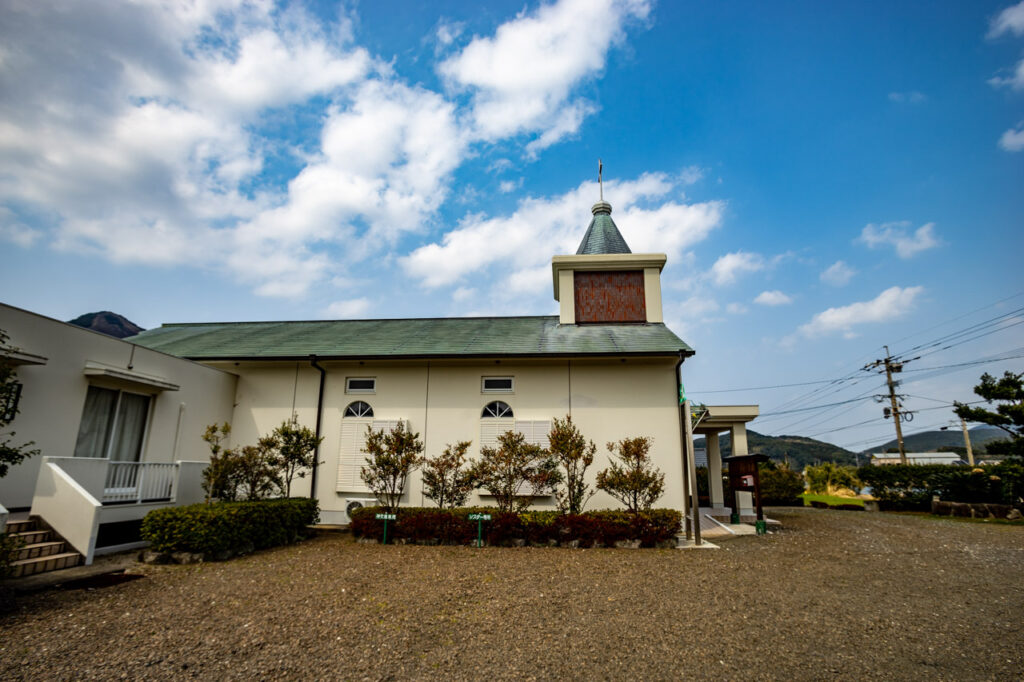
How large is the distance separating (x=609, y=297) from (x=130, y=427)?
11873mm

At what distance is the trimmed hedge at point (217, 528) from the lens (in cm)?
759

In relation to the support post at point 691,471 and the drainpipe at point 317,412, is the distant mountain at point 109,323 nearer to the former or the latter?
the drainpipe at point 317,412

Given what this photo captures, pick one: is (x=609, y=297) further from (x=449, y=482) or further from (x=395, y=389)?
(x=449, y=482)

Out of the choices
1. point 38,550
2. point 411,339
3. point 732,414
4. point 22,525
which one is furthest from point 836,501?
point 22,525

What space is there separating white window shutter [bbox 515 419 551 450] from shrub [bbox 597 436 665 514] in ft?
4.88

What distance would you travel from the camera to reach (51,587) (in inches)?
241

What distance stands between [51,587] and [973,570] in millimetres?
A: 13193

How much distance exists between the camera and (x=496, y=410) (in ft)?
39.2

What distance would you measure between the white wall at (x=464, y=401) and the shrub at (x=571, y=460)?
34 cm

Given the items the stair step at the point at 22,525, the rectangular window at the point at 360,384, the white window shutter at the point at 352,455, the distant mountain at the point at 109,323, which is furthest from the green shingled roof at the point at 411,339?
the distant mountain at the point at 109,323

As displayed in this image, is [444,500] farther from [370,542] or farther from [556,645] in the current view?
[556,645]

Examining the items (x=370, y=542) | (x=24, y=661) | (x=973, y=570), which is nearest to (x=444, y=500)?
(x=370, y=542)

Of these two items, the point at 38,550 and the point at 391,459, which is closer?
the point at 38,550

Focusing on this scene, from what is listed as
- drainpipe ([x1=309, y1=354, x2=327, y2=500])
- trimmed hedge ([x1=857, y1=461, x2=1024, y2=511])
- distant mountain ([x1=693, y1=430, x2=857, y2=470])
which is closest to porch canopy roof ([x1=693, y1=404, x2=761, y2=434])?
trimmed hedge ([x1=857, y1=461, x2=1024, y2=511])
